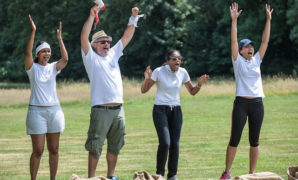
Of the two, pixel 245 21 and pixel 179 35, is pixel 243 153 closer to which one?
pixel 245 21

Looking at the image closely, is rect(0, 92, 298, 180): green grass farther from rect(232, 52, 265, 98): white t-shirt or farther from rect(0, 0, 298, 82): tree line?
rect(0, 0, 298, 82): tree line

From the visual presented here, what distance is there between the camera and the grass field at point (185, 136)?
404 inches

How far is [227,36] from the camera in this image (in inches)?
1821

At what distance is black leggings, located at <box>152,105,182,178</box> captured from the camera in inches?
324

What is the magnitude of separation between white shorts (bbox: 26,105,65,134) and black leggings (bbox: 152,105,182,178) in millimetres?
1310

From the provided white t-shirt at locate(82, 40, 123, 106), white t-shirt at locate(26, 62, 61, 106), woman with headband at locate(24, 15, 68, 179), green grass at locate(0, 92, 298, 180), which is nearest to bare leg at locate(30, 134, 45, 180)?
woman with headband at locate(24, 15, 68, 179)

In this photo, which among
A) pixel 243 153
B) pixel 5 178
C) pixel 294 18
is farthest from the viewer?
pixel 294 18

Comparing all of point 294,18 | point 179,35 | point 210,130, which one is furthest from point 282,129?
point 179,35

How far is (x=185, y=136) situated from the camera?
589 inches

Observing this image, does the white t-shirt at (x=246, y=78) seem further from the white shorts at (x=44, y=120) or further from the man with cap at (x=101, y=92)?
the white shorts at (x=44, y=120)

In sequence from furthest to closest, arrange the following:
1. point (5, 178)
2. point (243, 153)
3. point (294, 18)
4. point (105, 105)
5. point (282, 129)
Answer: point (294, 18) < point (282, 129) < point (243, 153) < point (5, 178) < point (105, 105)

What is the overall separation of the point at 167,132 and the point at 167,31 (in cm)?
4139

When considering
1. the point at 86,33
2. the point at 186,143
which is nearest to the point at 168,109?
the point at 86,33

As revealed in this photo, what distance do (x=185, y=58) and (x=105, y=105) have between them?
43.5 meters
